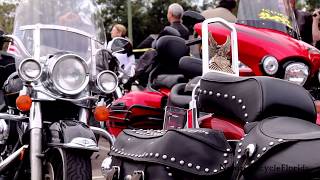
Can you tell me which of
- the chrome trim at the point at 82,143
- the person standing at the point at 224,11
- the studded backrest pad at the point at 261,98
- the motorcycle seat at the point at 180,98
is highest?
the person standing at the point at 224,11

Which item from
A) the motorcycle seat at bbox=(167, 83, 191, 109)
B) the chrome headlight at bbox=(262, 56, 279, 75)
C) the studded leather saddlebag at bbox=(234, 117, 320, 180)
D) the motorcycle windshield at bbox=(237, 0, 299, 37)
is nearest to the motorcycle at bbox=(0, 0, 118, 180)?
the motorcycle seat at bbox=(167, 83, 191, 109)

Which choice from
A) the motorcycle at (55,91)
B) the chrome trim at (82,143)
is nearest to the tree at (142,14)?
the motorcycle at (55,91)

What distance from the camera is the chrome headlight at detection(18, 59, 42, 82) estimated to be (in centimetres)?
357

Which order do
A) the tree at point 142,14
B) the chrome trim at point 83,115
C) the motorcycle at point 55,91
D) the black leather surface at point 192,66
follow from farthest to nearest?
the tree at point 142,14
the black leather surface at point 192,66
the chrome trim at point 83,115
the motorcycle at point 55,91

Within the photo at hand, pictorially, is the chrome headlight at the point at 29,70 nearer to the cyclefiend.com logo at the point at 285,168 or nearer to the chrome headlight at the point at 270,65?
the chrome headlight at the point at 270,65

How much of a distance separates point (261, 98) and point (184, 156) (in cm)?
36

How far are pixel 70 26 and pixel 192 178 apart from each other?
6.81ft

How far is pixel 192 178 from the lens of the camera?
88.3 inches

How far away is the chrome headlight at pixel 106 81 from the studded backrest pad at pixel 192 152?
1.52 meters

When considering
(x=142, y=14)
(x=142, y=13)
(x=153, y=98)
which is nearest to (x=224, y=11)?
(x=153, y=98)

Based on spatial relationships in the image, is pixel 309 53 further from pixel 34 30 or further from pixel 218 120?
pixel 34 30

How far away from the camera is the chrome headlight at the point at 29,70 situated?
357cm

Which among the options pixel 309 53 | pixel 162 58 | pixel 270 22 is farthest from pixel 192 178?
pixel 162 58

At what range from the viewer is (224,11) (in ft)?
17.0
